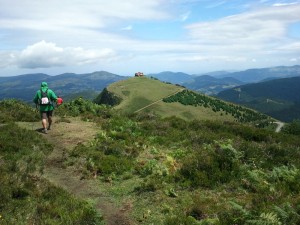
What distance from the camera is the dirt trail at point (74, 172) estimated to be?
10.1 metres

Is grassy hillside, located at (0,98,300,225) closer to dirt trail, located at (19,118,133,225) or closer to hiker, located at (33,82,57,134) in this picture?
dirt trail, located at (19,118,133,225)

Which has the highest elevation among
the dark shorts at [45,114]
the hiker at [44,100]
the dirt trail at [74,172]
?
the hiker at [44,100]

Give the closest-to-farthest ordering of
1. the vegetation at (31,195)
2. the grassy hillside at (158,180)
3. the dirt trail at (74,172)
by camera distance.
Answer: the grassy hillside at (158,180) < the vegetation at (31,195) < the dirt trail at (74,172)

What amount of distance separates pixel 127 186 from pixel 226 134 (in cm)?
982

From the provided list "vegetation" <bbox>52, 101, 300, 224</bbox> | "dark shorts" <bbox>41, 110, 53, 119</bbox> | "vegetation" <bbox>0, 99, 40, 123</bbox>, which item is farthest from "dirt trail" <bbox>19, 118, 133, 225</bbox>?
"vegetation" <bbox>0, 99, 40, 123</bbox>

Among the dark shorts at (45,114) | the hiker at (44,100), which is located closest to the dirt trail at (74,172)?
the dark shorts at (45,114)

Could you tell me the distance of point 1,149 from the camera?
50.4ft

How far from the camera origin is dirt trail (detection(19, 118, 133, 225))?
398 inches

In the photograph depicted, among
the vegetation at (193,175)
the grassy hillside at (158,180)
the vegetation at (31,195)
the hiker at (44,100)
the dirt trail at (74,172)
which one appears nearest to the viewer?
the vegetation at (193,175)

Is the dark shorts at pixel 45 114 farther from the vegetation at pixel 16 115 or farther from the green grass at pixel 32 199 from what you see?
the green grass at pixel 32 199

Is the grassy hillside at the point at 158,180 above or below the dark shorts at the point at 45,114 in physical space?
below

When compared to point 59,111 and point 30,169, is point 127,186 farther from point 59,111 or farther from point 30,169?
point 59,111

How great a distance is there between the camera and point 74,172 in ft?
45.1

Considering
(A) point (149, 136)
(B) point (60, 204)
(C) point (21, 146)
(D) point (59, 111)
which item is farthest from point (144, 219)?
(D) point (59, 111)
